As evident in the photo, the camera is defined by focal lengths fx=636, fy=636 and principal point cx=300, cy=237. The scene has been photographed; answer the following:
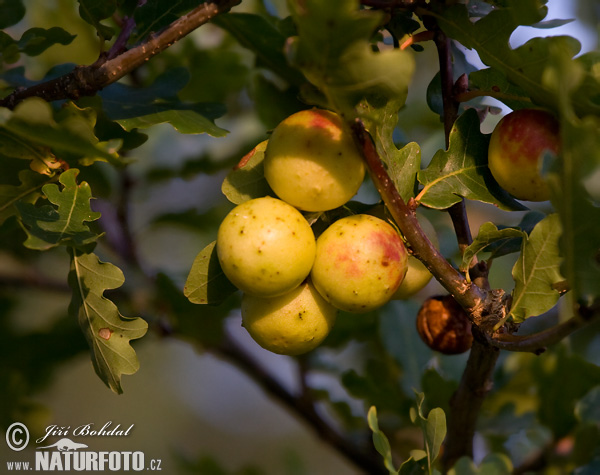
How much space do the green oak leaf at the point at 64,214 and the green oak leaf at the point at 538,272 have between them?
688mm

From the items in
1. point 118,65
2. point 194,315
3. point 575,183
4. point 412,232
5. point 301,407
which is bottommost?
point 301,407

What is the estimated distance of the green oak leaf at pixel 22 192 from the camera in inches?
44.7

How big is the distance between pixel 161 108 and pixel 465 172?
2.13ft

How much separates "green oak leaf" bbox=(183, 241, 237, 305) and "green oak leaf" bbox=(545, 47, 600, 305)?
1.86 ft

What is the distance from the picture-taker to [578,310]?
887 millimetres

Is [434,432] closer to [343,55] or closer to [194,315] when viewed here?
[343,55]

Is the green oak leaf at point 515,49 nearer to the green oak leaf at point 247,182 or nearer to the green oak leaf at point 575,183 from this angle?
the green oak leaf at point 575,183

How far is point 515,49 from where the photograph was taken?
0.98m

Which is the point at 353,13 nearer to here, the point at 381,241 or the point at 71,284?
the point at 381,241

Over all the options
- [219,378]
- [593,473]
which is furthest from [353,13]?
[219,378]

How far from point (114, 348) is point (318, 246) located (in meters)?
0.41

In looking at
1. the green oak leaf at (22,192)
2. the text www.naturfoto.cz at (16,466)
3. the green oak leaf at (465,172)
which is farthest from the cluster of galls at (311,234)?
the text www.naturfoto.cz at (16,466)

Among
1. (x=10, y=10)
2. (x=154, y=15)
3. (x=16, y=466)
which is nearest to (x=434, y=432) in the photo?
(x=154, y=15)

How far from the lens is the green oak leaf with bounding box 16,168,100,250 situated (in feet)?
3.43
